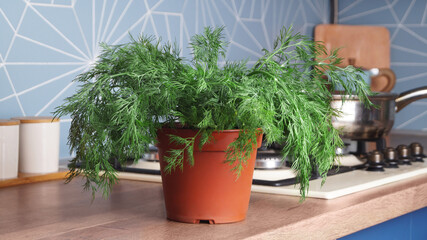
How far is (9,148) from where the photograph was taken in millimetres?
1143

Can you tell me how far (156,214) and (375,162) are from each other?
585 millimetres

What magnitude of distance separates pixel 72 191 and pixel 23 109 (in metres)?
0.56

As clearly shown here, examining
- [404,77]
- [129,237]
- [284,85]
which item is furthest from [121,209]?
[404,77]

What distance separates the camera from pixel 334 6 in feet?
9.36

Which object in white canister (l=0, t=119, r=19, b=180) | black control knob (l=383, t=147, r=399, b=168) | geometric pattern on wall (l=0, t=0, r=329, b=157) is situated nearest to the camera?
white canister (l=0, t=119, r=19, b=180)

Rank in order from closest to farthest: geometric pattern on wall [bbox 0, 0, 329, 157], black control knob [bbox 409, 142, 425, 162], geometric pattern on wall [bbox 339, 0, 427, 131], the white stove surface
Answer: the white stove surface → black control knob [bbox 409, 142, 425, 162] → geometric pattern on wall [bbox 0, 0, 329, 157] → geometric pattern on wall [bbox 339, 0, 427, 131]

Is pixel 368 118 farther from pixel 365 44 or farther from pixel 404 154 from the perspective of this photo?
pixel 365 44

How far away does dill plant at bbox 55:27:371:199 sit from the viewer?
0.70 m

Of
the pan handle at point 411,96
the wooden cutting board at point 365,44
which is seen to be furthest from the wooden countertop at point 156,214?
the wooden cutting board at point 365,44

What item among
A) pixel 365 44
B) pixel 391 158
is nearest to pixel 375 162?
pixel 391 158

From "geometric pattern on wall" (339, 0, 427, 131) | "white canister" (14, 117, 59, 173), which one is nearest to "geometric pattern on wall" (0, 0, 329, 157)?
"white canister" (14, 117, 59, 173)

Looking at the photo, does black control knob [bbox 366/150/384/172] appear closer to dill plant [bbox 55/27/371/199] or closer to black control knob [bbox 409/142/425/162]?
black control knob [bbox 409/142/425/162]

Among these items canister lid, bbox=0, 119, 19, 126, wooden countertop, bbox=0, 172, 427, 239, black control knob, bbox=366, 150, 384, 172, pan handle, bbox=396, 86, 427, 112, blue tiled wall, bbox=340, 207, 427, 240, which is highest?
pan handle, bbox=396, 86, 427, 112

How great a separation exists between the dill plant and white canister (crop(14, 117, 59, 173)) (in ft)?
1.48
